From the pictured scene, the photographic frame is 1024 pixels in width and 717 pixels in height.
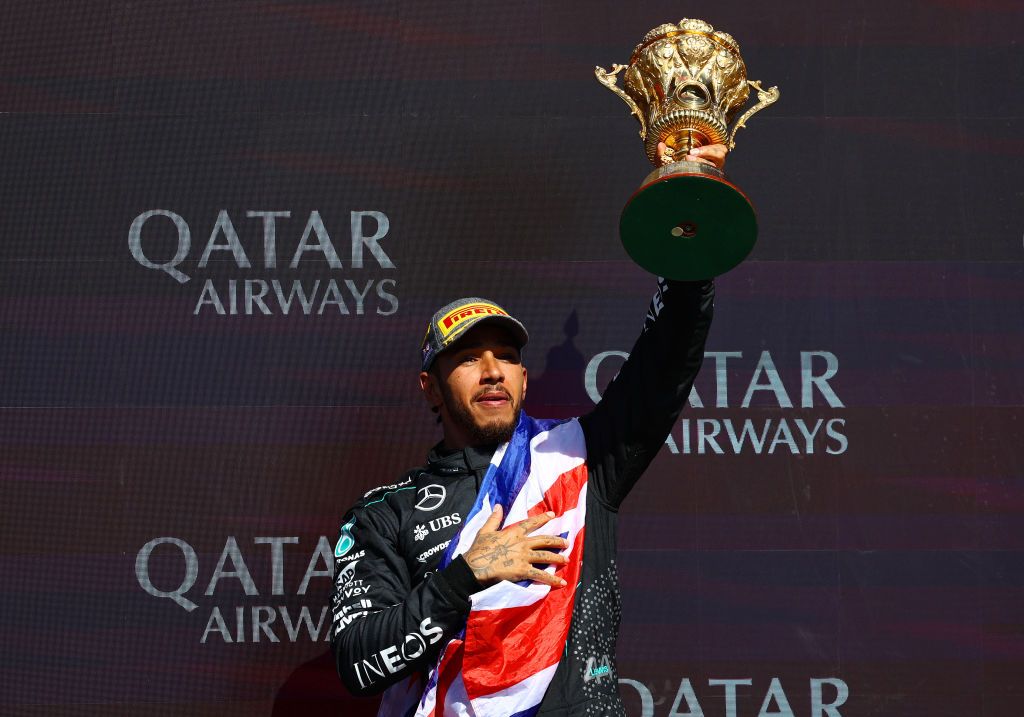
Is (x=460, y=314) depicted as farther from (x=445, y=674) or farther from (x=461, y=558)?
(x=445, y=674)

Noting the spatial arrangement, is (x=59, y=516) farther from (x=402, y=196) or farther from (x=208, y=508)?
(x=402, y=196)

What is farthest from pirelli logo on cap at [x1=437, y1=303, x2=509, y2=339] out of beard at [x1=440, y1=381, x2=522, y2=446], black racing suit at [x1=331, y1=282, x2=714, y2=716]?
black racing suit at [x1=331, y1=282, x2=714, y2=716]

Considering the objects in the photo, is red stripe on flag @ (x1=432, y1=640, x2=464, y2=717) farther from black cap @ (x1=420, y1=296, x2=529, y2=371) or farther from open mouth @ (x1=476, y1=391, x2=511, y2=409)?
black cap @ (x1=420, y1=296, x2=529, y2=371)

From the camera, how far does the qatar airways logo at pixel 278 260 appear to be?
340cm

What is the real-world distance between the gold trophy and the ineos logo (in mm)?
693

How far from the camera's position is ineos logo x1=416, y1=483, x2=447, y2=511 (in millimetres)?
2551

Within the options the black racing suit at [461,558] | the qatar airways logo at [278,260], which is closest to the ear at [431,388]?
the black racing suit at [461,558]

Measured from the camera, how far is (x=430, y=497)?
2568 millimetres

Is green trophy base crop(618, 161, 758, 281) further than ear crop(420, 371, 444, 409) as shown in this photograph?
No

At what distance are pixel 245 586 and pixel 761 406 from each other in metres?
1.54

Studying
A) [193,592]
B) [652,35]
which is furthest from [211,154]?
[652,35]

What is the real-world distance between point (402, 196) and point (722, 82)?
4.14ft

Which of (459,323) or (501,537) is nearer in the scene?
(501,537)

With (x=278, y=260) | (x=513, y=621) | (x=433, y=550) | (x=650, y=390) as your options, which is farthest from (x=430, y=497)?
(x=278, y=260)
